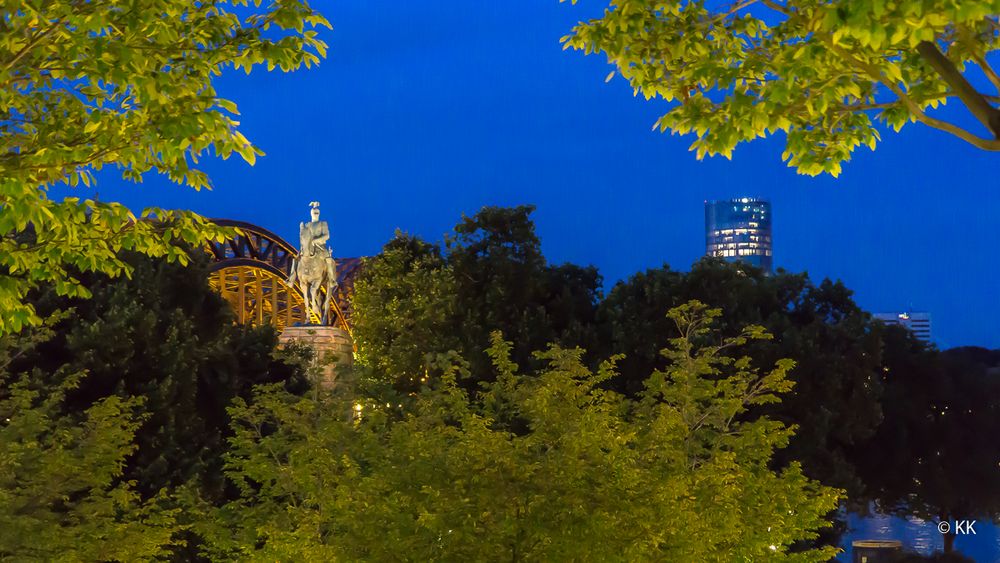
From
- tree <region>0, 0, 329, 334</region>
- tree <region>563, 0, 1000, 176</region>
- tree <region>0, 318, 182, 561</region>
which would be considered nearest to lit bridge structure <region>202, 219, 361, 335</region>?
tree <region>0, 318, 182, 561</region>

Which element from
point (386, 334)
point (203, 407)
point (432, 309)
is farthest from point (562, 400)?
point (386, 334)

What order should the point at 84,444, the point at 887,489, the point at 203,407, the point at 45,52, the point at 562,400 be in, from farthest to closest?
the point at 887,489
the point at 203,407
the point at 84,444
the point at 562,400
the point at 45,52

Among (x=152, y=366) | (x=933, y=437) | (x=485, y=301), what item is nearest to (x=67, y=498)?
(x=152, y=366)

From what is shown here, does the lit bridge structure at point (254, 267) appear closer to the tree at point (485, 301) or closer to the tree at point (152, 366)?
the tree at point (485, 301)

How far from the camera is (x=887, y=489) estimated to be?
167 ft

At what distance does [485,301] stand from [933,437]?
2112 cm

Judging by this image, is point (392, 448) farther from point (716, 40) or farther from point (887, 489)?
point (887, 489)

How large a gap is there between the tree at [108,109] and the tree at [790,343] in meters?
30.6

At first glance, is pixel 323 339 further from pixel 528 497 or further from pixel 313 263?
Result: pixel 528 497

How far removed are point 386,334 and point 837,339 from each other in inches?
736

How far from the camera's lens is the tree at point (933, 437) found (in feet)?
166

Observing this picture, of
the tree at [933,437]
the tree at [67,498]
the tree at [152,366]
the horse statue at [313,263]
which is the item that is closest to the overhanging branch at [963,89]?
the tree at [67,498]

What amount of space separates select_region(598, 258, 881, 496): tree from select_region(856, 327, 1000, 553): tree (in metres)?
3.79

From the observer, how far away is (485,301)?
1839 inches
